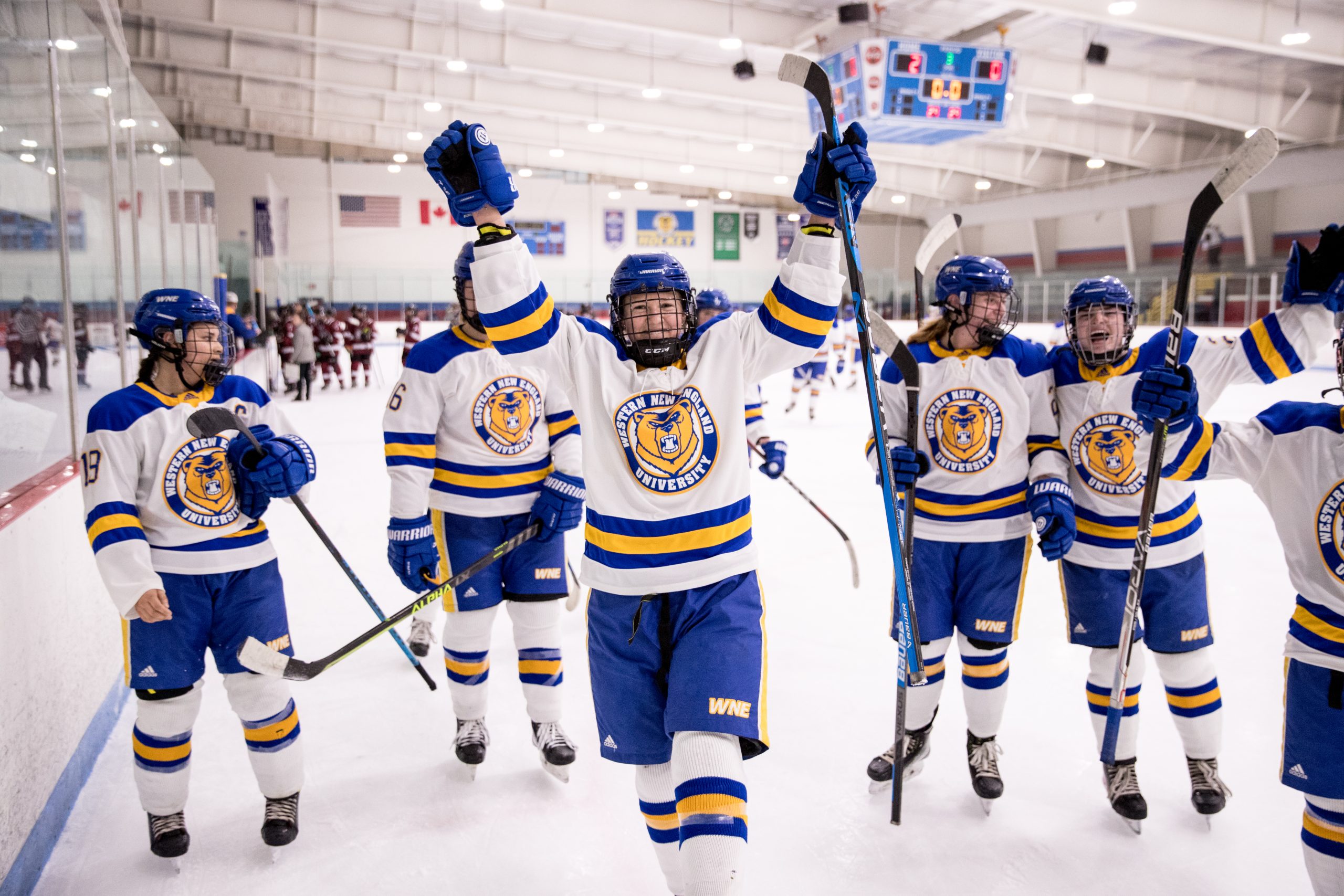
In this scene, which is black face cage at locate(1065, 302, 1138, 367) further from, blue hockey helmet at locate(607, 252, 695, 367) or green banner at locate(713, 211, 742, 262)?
green banner at locate(713, 211, 742, 262)

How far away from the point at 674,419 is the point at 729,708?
0.52 m

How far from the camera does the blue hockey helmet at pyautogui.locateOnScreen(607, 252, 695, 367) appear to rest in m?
1.69

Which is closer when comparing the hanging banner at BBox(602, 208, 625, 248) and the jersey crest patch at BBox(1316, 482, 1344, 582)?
the jersey crest patch at BBox(1316, 482, 1344, 582)

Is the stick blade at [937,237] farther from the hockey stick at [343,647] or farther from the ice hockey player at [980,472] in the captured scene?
the hockey stick at [343,647]

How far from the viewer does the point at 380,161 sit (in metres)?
21.3

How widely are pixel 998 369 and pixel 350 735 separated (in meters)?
2.17

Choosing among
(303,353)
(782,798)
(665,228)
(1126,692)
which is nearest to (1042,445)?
(1126,692)

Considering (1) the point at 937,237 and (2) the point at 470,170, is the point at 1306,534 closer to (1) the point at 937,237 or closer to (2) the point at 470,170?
(1) the point at 937,237

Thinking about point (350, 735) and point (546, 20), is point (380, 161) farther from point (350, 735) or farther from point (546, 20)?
point (350, 735)

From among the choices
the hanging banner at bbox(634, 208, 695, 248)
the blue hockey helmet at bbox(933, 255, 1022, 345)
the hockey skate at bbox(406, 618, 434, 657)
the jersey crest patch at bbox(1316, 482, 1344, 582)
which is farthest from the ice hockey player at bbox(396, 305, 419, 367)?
the jersey crest patch at bbox(1316, 482, 1344, 582)

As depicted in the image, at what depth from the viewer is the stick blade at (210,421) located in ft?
6.36

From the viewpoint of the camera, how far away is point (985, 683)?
239 centimetres

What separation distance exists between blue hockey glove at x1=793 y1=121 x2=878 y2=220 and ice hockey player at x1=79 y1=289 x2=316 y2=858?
127cm

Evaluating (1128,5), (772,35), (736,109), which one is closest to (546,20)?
(772,35)
